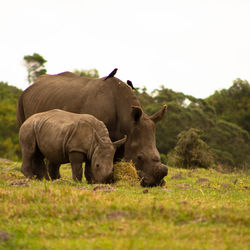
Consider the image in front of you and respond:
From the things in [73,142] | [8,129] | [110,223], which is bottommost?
[8,129]

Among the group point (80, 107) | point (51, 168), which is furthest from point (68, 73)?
point (51, 168)

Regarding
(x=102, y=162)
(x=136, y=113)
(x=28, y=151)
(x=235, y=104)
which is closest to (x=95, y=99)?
(x=136, y=113)

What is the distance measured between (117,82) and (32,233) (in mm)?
5660

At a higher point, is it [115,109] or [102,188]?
[115,109]

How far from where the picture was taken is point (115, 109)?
959 centimetres

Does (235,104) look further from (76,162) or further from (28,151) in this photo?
(76,162)

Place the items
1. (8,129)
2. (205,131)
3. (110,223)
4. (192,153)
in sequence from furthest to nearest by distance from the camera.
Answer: (8,129) → (205,131) → (192,153) → (110,223)

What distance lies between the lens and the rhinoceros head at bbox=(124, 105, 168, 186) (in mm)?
8617

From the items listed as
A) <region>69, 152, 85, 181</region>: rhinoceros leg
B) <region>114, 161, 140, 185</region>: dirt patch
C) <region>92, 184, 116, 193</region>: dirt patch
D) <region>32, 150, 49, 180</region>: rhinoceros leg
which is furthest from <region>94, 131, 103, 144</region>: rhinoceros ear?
<region>32, 150, 49, 180</region>: rhinoceros leg

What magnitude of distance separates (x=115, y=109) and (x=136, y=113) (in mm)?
732

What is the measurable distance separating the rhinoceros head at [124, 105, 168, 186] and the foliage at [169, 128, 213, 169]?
904 cm

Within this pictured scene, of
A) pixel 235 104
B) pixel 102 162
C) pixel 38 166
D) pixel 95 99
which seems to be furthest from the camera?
pixel 235 104

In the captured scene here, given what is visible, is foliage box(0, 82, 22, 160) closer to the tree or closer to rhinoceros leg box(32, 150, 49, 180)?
the tree

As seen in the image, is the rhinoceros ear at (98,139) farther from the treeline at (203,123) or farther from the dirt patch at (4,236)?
the treeline at (203,123)
